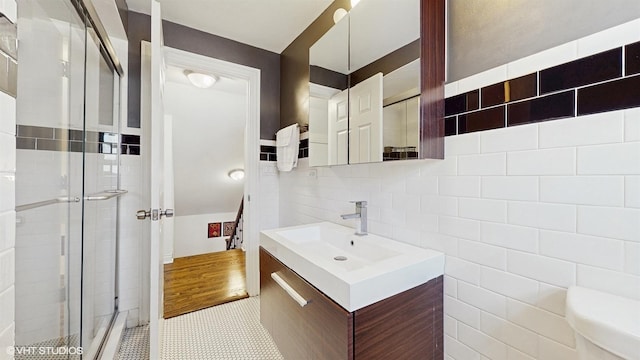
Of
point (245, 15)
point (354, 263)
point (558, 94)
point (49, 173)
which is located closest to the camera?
point (558, 94)

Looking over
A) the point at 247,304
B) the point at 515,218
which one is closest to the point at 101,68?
the point at 247,304

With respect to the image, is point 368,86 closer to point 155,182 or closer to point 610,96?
point 610,96

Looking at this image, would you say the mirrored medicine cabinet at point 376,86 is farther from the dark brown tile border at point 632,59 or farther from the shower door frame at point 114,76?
the shower door frame at point 114,76

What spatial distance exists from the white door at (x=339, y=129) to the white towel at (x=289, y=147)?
55 cm

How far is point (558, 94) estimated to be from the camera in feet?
2.68

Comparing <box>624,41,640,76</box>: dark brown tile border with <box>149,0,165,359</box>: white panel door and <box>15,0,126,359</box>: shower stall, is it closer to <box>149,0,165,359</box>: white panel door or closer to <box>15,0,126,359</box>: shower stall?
<box>149,0,165,359</box>: white panel door

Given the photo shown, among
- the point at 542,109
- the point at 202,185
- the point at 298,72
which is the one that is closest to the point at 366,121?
the point at 542,109

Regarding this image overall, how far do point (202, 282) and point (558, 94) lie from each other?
300 cm

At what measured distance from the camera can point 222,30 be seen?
6.94ft

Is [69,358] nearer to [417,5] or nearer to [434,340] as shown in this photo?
[434,340]

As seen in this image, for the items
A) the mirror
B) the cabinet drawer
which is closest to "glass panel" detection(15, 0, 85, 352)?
the cabinet drawer

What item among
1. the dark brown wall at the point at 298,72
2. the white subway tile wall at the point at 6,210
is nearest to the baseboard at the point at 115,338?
the white subway tile wall at the point at 6,210

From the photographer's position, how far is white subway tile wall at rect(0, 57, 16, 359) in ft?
1.63

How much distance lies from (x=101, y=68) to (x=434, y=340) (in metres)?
2.47
